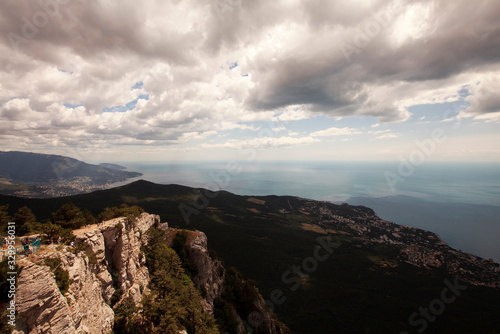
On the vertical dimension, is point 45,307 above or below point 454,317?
above

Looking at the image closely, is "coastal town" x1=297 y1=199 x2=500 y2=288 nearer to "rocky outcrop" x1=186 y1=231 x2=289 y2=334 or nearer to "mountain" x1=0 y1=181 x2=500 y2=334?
"mountain" x1=0 y1=181 x2=500 y2=334

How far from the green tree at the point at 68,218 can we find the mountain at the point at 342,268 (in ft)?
184

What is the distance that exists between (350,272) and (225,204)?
97.4 metres

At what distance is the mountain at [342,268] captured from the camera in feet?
187

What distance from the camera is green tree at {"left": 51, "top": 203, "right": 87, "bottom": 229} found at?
20.2 metres

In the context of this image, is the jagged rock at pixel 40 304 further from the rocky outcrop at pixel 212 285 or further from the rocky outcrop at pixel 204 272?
the rocky outcrop at pixel 204 272

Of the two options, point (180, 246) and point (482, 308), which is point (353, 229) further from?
point (180, 246)

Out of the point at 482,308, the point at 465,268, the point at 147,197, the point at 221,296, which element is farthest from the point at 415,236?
the point at 147,197

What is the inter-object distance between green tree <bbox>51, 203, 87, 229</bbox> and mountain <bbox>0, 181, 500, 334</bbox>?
56106 mm


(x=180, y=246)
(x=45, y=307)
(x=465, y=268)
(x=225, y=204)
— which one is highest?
(x=45, y=307)

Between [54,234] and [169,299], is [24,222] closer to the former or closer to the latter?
[54,234]

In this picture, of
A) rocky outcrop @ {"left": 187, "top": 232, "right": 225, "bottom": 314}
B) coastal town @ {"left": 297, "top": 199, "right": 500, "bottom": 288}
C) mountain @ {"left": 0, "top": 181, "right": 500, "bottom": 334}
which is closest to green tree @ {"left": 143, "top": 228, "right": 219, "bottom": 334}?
rocky outcrop @ {"left": 187, "top": 232, "right": 225, "bottom": 314}

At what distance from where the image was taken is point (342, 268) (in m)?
83.2

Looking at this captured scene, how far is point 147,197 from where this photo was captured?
14212cm
